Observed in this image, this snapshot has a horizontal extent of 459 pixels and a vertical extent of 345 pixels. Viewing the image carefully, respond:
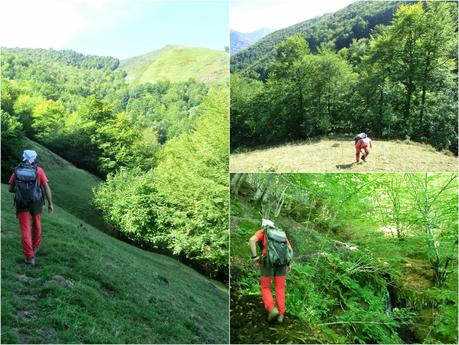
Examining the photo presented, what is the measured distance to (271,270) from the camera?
6340mm

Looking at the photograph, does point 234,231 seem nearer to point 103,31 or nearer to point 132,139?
point 132,139

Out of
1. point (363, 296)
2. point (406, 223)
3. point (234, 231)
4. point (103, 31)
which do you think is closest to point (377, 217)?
point (406, 223)

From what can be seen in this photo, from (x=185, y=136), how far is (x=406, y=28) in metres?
3.78

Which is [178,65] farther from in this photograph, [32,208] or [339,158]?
[32,208]

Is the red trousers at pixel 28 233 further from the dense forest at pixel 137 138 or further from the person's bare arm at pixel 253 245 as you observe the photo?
the person's bare arm at pixel 253 245

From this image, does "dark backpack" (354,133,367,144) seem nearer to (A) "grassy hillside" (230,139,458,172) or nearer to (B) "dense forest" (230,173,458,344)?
(A) "grassy hillside" (230,139,458,172)

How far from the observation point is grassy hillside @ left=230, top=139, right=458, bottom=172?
6.78m

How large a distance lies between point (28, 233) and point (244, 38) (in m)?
4.16

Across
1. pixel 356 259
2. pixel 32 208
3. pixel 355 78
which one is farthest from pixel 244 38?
pixel 32 208

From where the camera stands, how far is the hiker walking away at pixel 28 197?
21.6 ft

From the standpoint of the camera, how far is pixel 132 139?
8281mm

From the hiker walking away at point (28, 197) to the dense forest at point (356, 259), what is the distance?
271 cm

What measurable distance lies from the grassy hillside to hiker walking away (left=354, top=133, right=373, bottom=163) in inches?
2.5

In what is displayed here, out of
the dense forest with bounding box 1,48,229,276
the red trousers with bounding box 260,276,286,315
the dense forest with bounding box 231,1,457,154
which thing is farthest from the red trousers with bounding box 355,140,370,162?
the dense forest with bounding box 1,48,229,276
